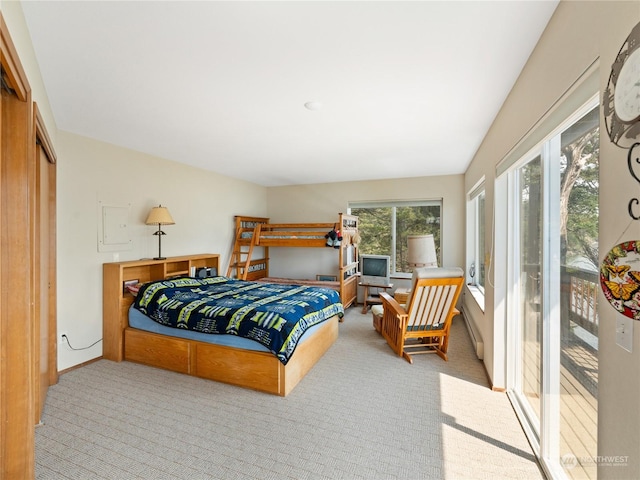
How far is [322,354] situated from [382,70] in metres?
2.86

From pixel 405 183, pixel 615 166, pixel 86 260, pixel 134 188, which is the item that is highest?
pixel 405 183

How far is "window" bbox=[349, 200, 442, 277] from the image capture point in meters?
5.49

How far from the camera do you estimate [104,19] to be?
1.44m

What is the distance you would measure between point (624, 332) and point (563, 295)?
816 mm

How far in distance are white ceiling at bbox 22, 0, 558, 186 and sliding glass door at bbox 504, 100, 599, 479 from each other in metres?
0.66

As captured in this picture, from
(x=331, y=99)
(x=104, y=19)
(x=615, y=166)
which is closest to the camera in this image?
(x=615, y=166)

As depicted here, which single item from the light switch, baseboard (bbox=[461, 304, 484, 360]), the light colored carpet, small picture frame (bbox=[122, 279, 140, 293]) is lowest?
the light colored carpet

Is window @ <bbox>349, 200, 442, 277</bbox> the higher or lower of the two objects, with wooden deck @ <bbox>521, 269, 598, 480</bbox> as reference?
higher

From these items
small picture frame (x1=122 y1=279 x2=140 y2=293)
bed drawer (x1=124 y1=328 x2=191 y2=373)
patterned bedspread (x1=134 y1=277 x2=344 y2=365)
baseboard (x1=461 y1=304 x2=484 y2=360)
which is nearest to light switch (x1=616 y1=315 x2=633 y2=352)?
patterned bedspread (x1=134 y1=277 x2=344 y2=365)

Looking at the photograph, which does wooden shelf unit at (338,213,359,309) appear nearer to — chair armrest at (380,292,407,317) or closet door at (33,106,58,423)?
chair armrest at (380,292,407,317)

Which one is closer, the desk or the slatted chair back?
the slatted chair back

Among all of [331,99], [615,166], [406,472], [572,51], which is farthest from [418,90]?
[406,472]

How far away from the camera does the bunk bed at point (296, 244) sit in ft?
16.3

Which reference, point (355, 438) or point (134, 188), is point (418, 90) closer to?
point (355, 438)
